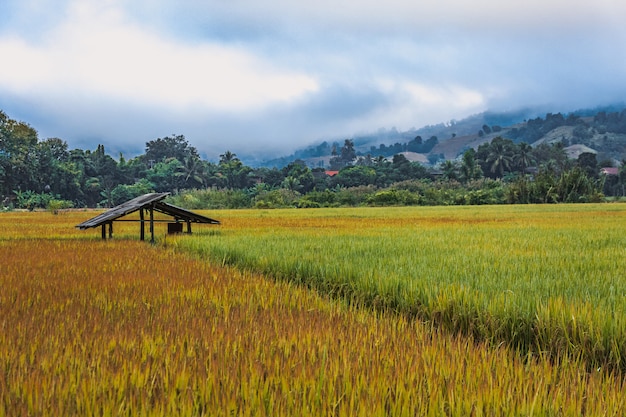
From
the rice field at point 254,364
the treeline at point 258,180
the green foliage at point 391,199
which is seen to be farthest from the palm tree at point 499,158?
the rice field at point 254,364

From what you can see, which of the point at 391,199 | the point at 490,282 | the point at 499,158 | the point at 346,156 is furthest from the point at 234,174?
A: the point at 346,156

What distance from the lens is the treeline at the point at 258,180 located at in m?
40.2

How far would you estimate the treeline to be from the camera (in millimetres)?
40188

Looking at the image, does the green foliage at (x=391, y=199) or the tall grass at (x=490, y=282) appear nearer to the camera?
the tall grass at (x=490, y=282)

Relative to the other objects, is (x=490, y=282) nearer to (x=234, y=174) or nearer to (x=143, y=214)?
(x=143, y=214)

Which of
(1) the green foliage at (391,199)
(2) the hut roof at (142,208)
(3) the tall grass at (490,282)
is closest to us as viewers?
(3) the tall grass at (490,282)

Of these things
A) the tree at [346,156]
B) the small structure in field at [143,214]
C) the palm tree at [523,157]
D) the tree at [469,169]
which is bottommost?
the small structure in field at [143,214]

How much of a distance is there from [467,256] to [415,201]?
123ft

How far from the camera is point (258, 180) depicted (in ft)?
226

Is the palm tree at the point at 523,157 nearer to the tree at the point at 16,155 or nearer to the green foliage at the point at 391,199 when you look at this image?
the green foliage at the point at 391,199

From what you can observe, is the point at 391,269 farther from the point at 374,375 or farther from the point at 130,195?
the point at 130,195

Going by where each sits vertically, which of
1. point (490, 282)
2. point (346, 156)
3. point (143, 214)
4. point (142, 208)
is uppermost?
point (346, 156)

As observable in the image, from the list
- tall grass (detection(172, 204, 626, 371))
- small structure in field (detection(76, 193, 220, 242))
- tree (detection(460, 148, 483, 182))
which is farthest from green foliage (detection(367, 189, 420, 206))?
tall grass (detection(172, 204, 626, 371))

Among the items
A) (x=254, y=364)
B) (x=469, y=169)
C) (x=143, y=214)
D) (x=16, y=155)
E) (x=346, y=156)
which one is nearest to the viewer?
(x=254, y=364)
